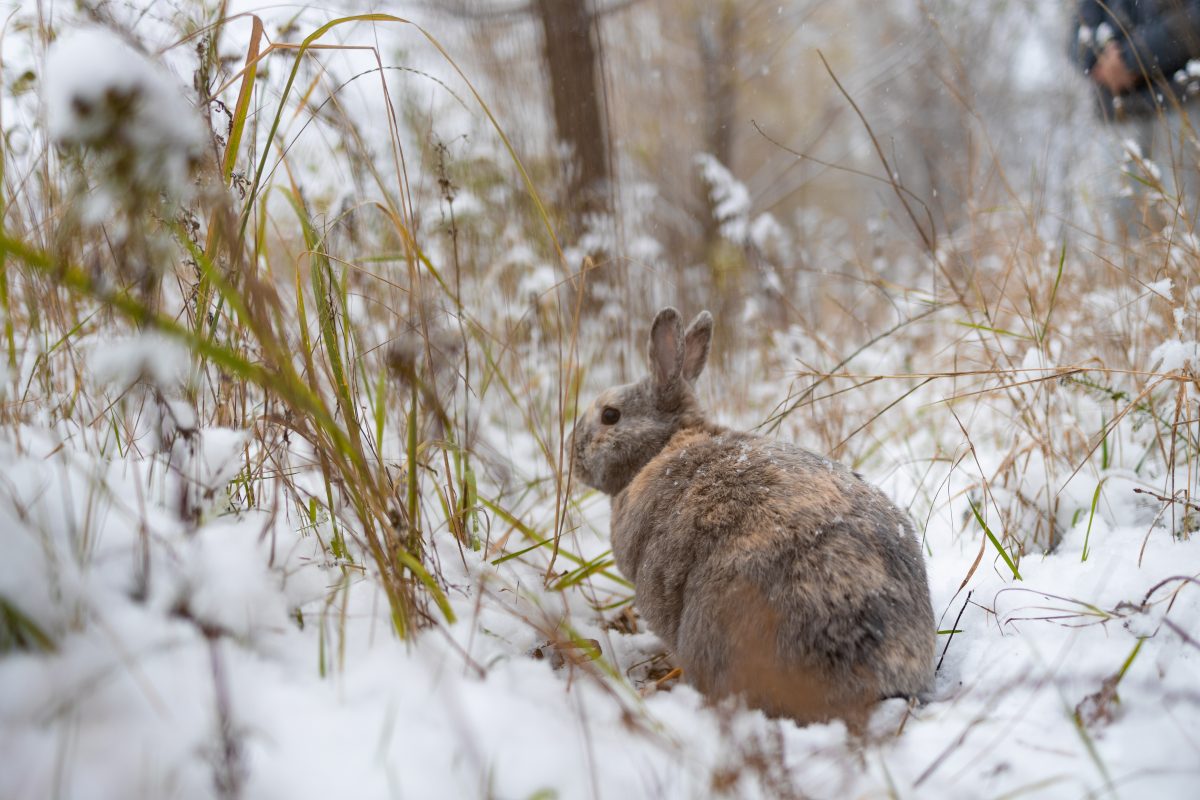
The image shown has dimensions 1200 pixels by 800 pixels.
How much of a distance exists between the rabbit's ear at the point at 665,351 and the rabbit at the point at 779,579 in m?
0.38

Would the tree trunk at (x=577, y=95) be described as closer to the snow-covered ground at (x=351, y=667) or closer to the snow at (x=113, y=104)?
the snow-covered ground at (x=351, y=667)

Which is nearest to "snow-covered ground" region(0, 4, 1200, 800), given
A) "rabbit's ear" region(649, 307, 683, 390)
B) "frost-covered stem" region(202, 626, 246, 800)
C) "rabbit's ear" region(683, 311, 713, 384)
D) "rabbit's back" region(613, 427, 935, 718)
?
"frost-covered stem" region(202, 626, 246, 800)

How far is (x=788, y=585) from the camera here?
1.61m

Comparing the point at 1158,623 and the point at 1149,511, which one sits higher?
the point at 1149,511

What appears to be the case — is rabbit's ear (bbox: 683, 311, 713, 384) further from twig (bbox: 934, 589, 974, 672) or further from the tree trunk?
the tree trunk

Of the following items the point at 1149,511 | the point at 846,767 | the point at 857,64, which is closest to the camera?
the point at 846,767

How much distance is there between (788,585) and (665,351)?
1.11 metres

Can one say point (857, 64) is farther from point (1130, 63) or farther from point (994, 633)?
point (994, 633)

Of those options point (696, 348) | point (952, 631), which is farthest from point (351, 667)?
point (696, 348)

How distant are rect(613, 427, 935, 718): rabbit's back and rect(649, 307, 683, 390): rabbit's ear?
56 centimetres

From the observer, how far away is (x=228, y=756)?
101 cm

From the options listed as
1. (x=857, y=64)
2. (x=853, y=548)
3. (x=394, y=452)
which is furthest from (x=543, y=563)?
(x=857, y=64)

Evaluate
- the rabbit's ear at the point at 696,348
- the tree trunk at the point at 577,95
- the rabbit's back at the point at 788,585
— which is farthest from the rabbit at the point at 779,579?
the tree trunk at the point at 577,95

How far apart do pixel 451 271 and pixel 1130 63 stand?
10.5 feet
